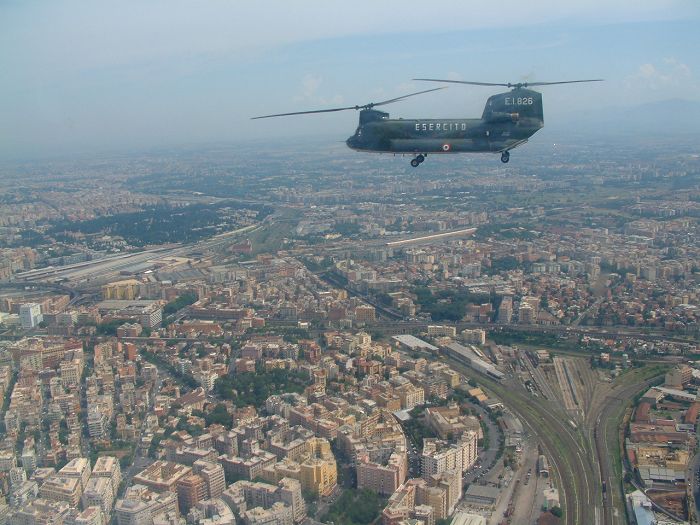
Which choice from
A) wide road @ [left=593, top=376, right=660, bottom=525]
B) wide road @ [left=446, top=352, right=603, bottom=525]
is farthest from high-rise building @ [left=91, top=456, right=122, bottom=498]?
wide road @ [left=593, top=376, right=660, bottom=525]

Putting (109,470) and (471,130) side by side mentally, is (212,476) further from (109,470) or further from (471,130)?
(471,130)

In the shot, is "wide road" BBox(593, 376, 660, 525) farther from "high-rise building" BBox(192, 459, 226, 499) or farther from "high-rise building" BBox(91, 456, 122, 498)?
"high-rise building" BBox(91, 456, 122, 498)

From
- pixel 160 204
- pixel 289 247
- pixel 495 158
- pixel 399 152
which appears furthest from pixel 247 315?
pixel 495 158

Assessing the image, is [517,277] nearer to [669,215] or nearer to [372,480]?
[669,215]

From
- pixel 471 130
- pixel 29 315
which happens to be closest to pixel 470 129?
pixel 471 130

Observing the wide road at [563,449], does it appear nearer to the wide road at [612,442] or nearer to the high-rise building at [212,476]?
the wide road at [612,442]

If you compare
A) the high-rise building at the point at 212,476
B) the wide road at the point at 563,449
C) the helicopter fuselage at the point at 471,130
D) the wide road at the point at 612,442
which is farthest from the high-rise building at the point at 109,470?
the wide road at the point at 612,442
